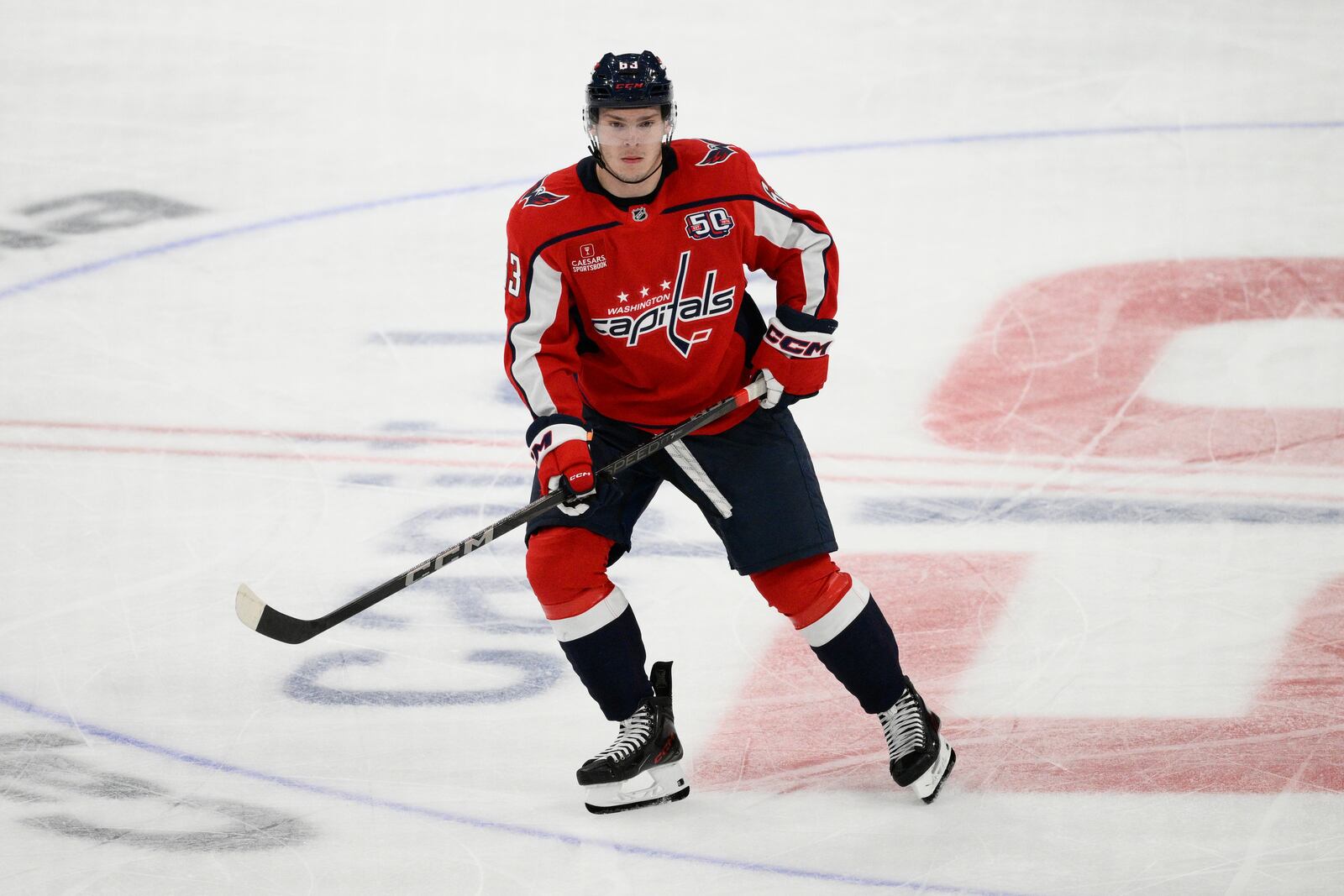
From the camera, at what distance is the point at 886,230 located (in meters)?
4.49

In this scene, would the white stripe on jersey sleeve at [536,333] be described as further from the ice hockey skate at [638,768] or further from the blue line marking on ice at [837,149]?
the blue line marking on ice at [837,149]

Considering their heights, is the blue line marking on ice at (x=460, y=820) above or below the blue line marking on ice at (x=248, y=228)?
below

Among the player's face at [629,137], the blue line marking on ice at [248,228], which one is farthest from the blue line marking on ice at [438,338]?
the player's face at [629,137]

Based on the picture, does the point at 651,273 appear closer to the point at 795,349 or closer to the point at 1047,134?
the point at 795,349

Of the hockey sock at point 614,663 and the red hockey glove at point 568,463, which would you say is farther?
the hockey sock at point 614,663

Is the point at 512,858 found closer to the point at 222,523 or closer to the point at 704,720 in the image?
the point at 704,720

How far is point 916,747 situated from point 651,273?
83 cm

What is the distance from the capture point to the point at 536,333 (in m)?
2.21

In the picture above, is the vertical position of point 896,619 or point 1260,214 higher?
point 1260,214

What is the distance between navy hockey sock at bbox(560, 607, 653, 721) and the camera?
2.29 meters

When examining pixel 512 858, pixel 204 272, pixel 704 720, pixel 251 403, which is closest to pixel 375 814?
pixel 512 858

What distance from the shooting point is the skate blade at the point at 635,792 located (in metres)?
2.31

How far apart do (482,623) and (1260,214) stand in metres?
2.88

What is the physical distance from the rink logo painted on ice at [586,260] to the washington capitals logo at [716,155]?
8.3 inches
